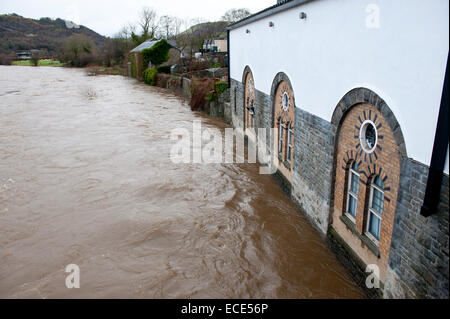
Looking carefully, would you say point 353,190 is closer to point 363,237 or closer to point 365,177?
point 365,177

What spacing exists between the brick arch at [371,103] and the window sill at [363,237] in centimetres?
189

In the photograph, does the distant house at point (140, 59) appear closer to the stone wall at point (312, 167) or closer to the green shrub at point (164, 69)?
the green shrub at point (164, 69)

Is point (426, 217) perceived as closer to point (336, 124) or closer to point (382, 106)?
point (382, 106)

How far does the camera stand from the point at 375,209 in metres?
6.17

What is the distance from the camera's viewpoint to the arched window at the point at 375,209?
5.99m

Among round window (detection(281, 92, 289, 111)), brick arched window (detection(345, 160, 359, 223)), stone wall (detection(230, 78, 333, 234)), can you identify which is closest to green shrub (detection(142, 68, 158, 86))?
round window (detection(281, 92, 289, 111))

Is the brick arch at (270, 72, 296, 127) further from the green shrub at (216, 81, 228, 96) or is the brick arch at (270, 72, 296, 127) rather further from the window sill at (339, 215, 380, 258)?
the green shrub at (216, 81, 228, 96)

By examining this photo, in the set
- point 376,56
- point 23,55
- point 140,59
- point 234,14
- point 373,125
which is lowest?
point 373,125

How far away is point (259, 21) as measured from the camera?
1260 cm

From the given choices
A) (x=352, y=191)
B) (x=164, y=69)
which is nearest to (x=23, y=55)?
(x=164, y=69)

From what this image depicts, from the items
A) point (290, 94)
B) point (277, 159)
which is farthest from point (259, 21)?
point (277, 159)

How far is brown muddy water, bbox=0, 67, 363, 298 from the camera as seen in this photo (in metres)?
6.93

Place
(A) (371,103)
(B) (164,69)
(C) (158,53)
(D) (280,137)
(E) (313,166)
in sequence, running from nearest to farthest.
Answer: (A) (371,103) < (E) (313,166) < (D) (280,137) < (B) (164,69) < (C) (158,53)

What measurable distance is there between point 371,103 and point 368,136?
742 mm
